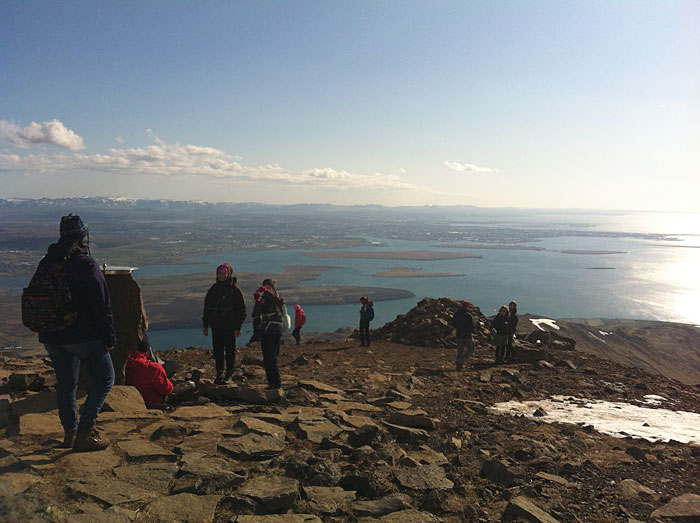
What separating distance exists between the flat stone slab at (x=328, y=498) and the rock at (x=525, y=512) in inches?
50.7

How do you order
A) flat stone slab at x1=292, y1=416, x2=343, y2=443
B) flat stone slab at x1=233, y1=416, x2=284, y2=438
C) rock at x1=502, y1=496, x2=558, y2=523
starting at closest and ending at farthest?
rock at x1=502, y1=496, x2=558, y2=523 → flat stone slab at x1=233, y1=416, x2=284, y2=438 → flat stone slab at x1=292, y1=416, x2=343, y2=443

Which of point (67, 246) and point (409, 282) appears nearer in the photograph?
point (67, 246)

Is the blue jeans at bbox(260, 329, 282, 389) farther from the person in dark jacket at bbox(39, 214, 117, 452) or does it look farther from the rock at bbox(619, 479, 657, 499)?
the rock at bbox(619, 479, 657, 499)

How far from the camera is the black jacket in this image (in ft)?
23.7

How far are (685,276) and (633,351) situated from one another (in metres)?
108

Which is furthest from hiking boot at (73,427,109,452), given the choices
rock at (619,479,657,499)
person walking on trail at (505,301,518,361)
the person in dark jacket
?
person walking on trail at (505,301,518,361)

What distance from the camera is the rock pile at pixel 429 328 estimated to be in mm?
16688

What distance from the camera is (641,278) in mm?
120562

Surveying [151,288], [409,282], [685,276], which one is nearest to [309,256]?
[409,282]

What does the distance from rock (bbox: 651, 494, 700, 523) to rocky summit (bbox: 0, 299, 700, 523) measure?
1cm

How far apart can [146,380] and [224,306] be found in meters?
1.85

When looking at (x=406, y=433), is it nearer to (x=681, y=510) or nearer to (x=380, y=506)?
(x=380, y=506)

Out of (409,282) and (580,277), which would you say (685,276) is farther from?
(409,282)

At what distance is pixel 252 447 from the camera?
4.30m
